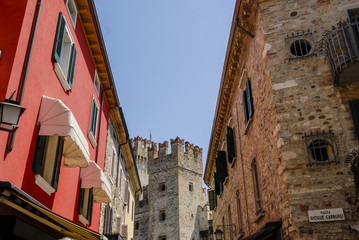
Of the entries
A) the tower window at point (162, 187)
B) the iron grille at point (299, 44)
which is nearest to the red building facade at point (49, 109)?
the iron grille at point (299, 44)

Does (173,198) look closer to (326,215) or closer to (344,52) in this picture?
(326,215)

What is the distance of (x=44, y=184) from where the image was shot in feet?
23.1

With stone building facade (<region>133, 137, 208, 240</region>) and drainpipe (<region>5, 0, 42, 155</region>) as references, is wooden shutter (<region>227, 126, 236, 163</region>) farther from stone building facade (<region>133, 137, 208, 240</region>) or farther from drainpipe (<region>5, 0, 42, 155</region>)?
stone building facade (<region>133, 137, 208, 240</region>)

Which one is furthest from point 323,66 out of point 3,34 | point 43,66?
point 3,34

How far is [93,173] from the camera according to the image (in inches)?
392

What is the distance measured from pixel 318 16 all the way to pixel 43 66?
6.86 metres

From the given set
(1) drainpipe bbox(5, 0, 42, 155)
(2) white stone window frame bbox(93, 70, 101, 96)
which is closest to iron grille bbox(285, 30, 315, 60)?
(1) drainpipe bbox(5, 0, 42, 155)

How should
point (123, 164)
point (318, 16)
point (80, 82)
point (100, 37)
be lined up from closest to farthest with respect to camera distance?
point (318, 16)
point (80, 82)
point (100, 37)
point (123, 164)

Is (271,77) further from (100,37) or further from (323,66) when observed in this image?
(100,37)

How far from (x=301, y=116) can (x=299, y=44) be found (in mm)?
2004

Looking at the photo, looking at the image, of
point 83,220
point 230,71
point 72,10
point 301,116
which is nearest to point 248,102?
point 230,71

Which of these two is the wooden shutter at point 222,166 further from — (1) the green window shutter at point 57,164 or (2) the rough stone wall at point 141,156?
(2) the rough stone wall at point 141,156

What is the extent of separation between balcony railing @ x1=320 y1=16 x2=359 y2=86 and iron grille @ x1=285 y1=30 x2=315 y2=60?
451 millimetres

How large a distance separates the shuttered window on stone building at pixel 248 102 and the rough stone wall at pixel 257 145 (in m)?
0.21
